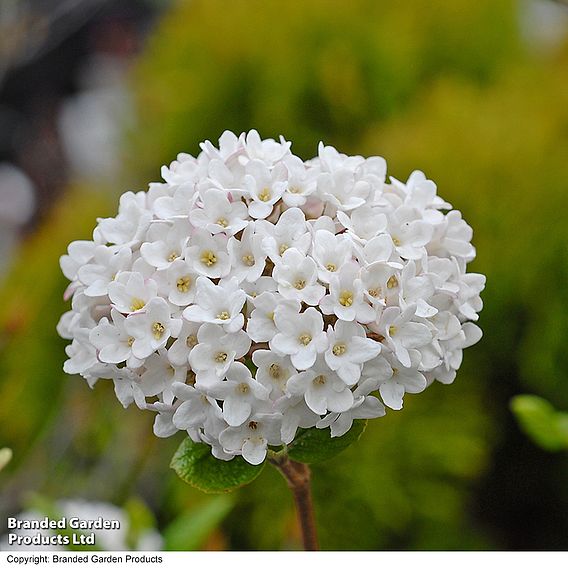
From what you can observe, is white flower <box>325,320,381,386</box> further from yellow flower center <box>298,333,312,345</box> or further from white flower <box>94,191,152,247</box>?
white flower <box>94,191,152,247</box>

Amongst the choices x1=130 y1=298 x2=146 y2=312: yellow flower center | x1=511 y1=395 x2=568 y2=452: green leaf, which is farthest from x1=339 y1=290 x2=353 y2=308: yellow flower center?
x1=511 y1=395 x2=568 y2=452: green leaf

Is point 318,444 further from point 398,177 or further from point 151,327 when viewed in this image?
point 398,177

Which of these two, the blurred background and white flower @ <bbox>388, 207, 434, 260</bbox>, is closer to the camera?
white flower @ <bbox>388, 207, 434, 260</bbox>

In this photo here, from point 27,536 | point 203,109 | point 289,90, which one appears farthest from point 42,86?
point 27,536

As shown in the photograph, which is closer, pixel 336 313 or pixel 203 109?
pixel 336 313

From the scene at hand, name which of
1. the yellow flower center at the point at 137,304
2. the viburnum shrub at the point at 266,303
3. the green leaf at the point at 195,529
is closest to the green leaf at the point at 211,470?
the viburnum shrub at the point at 266,303

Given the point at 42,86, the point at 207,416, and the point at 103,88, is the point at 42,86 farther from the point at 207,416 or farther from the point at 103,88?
the point at 207,416
